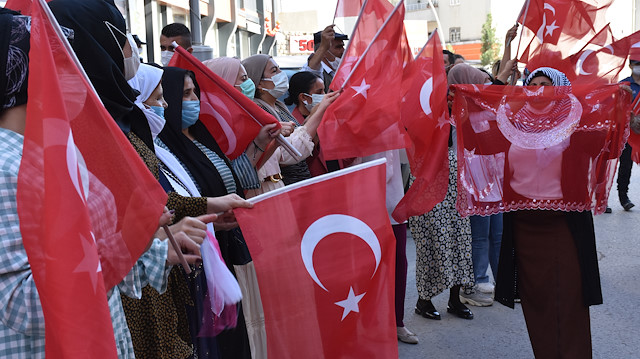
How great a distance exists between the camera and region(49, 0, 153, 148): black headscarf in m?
2.37

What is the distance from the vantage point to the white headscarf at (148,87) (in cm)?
289

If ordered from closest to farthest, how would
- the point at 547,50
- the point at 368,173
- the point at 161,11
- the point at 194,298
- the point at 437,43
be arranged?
the point at 194,298
the point at 368,173
the point at 437,43
the point at 547,50
the point at 161,11

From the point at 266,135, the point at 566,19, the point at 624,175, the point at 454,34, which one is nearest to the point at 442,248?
the point at 266,135

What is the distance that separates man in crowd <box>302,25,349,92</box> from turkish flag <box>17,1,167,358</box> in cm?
408

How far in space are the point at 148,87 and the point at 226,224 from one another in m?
0.75

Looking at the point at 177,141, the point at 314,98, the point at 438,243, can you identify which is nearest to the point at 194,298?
the point at 177,141

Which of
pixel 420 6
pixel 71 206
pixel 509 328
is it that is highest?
pixel 420 6

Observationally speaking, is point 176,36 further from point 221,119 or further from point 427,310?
point 427,310

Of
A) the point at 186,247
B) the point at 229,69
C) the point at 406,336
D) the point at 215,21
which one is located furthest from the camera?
the point at 215,21

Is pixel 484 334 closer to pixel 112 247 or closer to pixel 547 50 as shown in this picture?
pixel 547 50

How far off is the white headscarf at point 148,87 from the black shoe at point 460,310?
3354 mm

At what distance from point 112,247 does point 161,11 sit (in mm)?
19796

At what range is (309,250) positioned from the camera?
114 inches

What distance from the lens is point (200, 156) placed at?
3291 mm
